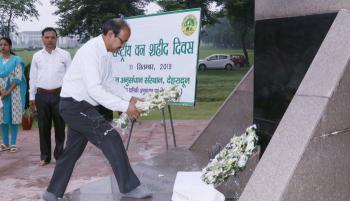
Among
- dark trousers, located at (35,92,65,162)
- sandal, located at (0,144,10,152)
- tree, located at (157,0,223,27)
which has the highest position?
tree, located at (157,0,223,27)

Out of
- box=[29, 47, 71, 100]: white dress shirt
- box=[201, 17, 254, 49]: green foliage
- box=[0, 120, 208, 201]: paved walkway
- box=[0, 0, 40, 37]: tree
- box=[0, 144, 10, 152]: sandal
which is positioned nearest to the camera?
box=[0, 120, 208, 201]: paved walkway

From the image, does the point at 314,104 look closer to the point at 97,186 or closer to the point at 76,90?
the point at 76,90

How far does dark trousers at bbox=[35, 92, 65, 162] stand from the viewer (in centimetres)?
653

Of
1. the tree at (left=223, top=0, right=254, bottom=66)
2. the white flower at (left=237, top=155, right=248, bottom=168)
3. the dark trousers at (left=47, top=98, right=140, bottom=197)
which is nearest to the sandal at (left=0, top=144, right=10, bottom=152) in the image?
the dark trousers at (left=47, top=98, right=140, bottom=197)

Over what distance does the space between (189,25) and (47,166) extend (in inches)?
105

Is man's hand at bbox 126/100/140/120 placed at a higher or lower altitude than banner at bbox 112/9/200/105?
lower

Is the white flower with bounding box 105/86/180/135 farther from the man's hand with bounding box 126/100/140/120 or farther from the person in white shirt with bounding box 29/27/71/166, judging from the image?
the person in white shirt with bounding box 29/27/71/166

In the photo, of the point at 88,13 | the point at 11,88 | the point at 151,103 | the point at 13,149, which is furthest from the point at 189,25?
the point at 88,13

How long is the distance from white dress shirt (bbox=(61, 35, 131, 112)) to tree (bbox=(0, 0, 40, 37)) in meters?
18.6

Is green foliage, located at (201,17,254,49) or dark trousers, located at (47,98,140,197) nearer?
dark trousers, located at (47,98,140,197)

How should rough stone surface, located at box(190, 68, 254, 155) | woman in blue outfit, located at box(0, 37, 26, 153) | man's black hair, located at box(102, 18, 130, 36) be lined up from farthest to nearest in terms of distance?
1. woman in blue outfit, located at box(0, 37, 26, 153)
2. rough stone surface, located at box(190, 68, 254, 155)
3. man's black hair, located at box(102, 18, 130, 36)

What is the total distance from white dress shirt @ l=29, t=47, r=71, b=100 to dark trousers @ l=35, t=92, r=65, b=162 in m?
0.15

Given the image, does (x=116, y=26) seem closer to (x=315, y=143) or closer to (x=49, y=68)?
(x=315, y=143)

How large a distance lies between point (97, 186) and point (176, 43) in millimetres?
2193
